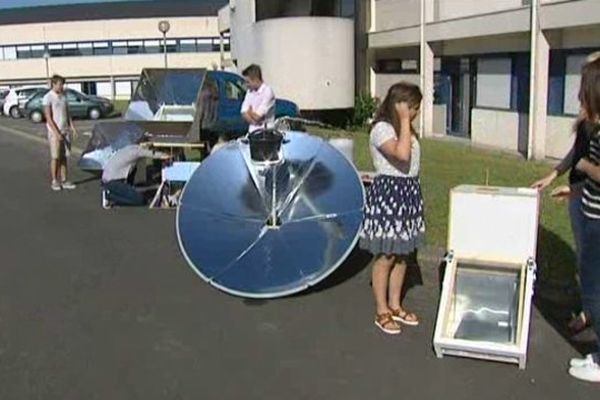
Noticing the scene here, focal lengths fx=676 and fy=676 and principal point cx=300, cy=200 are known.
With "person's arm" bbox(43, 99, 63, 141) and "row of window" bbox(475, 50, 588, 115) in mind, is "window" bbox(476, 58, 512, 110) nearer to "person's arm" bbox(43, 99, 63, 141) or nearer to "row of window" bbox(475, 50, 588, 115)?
"row of window" bbox(475, 50, 588, 115)

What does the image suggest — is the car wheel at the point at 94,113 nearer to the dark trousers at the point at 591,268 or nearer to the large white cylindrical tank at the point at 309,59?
the large white cylindrical tank at the point at 309,59

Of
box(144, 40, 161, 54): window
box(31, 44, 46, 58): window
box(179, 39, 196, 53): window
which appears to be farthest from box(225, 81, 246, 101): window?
box(31, 44, 46, 58): window

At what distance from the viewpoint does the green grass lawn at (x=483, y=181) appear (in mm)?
6336

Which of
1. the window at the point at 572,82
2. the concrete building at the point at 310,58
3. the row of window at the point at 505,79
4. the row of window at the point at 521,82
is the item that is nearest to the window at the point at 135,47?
the concrete building at the point at 310,58

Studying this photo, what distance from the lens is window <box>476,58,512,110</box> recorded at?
1802 centimetres

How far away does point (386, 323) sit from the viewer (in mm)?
5000

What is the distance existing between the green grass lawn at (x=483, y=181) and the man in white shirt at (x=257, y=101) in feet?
8.09

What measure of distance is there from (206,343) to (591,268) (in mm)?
2614

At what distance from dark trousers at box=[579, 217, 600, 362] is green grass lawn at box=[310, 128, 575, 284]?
1.59 metres

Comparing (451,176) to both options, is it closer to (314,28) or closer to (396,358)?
(396,358)

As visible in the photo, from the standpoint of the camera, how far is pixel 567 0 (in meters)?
14.2

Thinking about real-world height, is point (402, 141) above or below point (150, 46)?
below

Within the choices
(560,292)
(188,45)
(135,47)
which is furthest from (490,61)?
(135,47)

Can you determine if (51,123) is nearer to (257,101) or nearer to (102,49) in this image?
(257,101)
